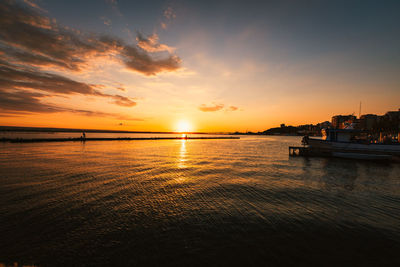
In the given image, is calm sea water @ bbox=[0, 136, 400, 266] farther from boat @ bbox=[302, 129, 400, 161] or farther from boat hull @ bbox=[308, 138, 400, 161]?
boat @ bbox=[302, 129, 400, 161]

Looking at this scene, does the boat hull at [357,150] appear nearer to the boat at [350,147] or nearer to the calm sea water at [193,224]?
the boat at [350,147]

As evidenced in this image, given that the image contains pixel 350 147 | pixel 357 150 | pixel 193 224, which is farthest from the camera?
pixel 350 147

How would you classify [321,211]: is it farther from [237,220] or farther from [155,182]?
[155,182]

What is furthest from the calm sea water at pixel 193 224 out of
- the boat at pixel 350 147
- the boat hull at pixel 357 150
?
the boat at pixel 350 147

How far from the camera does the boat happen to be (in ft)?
112

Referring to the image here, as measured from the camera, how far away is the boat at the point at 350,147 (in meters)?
34.1

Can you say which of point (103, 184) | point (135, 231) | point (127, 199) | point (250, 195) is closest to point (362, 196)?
point (250, 195)

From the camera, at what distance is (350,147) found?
122 feet

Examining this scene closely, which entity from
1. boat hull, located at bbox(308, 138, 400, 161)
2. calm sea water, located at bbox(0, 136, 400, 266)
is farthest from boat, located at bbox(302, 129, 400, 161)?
calm sea water, located at bbox(0, 136, 400, 266)

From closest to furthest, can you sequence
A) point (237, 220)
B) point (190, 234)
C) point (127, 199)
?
point (190, 234) < point (237, 220) < point (127, 199)

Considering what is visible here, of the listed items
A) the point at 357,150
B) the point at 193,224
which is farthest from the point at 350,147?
the point at 193,224

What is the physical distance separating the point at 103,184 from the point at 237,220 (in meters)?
12.9

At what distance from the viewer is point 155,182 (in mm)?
15766

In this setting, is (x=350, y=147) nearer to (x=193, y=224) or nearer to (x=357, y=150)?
(x=357, y=150)
